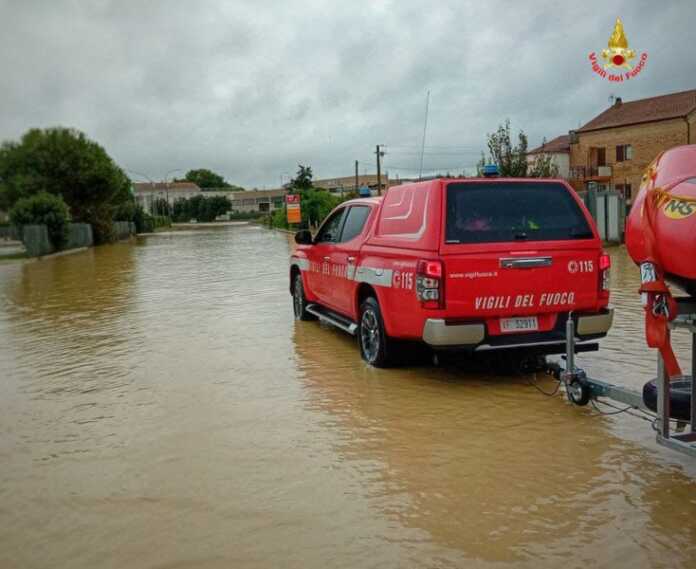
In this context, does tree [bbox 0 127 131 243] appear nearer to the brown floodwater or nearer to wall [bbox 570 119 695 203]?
wall [bbox 570 119 695 203]

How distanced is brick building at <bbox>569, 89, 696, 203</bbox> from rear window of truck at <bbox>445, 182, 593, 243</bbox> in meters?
43.6

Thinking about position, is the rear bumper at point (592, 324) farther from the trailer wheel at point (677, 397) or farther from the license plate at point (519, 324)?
the trailer wheel at point (677, 397)

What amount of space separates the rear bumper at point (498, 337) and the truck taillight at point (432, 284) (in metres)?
0.15

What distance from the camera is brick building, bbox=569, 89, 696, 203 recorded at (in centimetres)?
4747

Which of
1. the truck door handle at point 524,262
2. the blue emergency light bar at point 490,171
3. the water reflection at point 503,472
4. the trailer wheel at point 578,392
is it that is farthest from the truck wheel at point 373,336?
the trailer wheel at point 578,392

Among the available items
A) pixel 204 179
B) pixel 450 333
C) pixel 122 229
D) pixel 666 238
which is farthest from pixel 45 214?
pixel 204 179

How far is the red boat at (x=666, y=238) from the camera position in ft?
13.1

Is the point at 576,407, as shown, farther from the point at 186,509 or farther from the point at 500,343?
the point at 186,509

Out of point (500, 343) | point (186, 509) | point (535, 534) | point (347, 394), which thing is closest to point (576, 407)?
point (500, 343)

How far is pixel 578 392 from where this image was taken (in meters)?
5.91

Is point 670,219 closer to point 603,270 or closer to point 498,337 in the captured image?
point 498,337

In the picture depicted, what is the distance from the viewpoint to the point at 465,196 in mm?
6867

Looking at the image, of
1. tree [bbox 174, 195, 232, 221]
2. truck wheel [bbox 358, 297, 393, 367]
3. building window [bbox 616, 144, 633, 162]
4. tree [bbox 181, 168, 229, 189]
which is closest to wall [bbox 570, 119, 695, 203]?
building window [bbox 616, 144, 633, 162]

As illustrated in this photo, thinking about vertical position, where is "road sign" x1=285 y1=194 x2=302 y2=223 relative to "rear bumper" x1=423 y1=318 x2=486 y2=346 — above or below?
above
